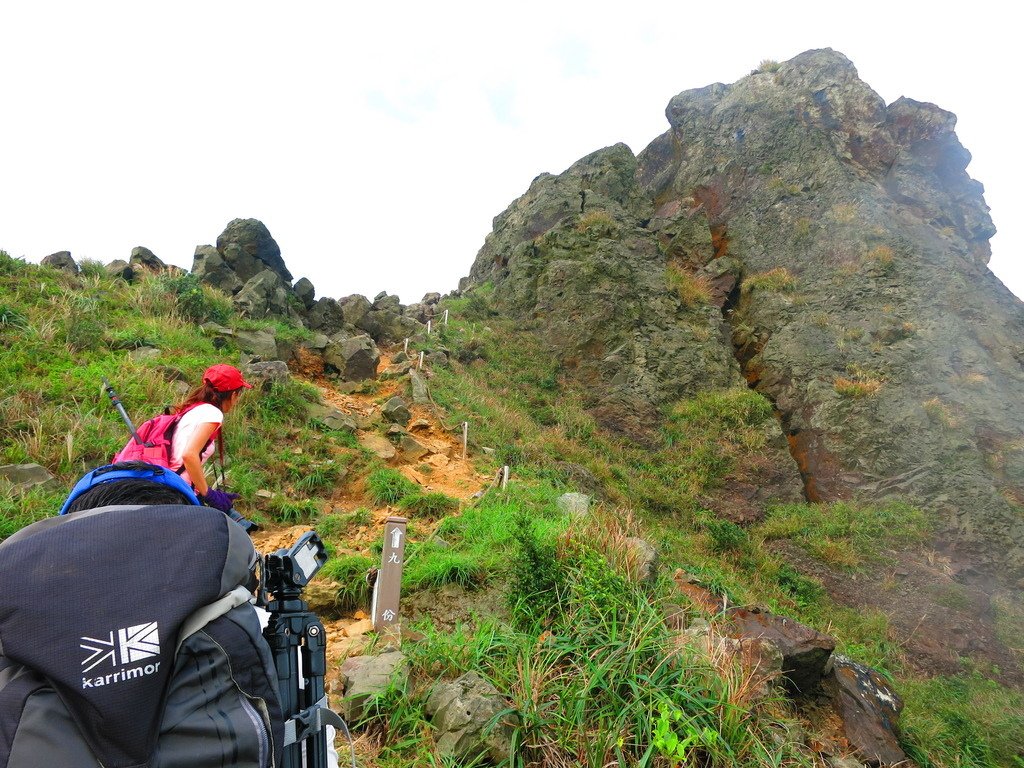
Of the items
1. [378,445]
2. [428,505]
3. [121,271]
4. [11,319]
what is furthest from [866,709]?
[121,271]

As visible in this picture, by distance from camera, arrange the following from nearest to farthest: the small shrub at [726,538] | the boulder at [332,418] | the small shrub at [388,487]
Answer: the small shrub at [388,487] < the boulder at [332,418] < the small shrub at [726,538]

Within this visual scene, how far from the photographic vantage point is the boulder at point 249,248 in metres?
13.2

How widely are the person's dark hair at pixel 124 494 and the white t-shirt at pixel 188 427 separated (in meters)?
1.74

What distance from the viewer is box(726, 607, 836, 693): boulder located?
4.41 m

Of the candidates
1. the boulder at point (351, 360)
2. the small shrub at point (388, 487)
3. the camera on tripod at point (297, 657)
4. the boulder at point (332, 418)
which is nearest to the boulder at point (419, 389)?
the boulder at point (351, 360)

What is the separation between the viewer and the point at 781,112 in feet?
60.9

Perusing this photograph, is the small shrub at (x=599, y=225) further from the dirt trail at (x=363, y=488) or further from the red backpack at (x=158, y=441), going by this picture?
the red backpack at (x=158, y=441)

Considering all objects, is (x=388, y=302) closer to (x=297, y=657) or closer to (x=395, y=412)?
(x=395, y=412)

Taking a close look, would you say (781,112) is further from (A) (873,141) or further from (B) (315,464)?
(B) (315,464)

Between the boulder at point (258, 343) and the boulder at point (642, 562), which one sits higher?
the boulder at point (258, 343)

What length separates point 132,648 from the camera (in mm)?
1143

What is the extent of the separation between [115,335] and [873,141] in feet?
72.8

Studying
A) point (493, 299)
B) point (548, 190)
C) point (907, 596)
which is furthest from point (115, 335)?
point (548, 190)

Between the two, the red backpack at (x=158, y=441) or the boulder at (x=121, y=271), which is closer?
the red backpack at (x=158, y=441)
